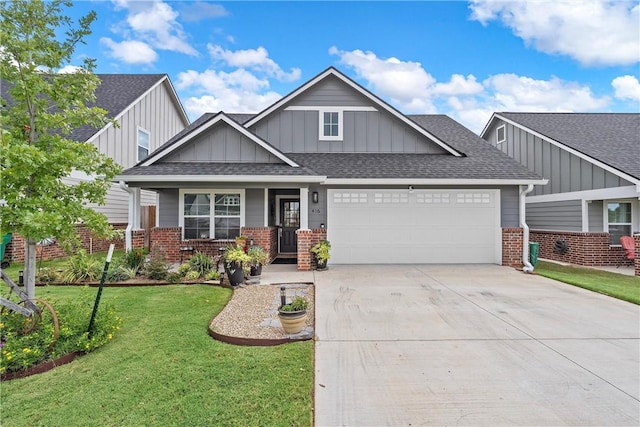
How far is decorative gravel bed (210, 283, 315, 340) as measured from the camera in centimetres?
464

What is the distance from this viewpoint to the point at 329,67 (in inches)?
455

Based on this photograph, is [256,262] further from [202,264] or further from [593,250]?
[593,250]

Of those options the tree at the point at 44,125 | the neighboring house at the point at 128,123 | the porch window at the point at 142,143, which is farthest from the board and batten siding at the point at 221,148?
the porch window at the point at 142,143

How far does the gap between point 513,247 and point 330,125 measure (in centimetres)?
714

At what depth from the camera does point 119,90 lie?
15383 mm

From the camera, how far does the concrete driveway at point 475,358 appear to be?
2859 millimetres

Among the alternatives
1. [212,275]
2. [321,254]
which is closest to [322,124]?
[321,254]

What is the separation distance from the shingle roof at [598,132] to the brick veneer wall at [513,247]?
11.3 ft

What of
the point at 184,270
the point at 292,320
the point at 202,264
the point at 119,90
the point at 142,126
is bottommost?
the point at 292,320

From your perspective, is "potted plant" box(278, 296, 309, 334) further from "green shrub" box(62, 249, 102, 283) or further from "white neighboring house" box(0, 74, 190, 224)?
"white neighboring house" box(0, 74, 190, 224)

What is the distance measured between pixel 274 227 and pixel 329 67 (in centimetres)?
587

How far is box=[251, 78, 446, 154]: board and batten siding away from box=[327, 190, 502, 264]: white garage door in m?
2.26

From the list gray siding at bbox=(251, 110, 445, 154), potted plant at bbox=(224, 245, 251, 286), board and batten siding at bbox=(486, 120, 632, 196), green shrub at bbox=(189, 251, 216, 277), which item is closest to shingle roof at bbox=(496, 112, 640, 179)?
board and batten siding at bbox=(486, 120, 632, 196)

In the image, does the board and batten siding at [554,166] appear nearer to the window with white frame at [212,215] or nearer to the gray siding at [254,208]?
the gray siding at [254,208]
